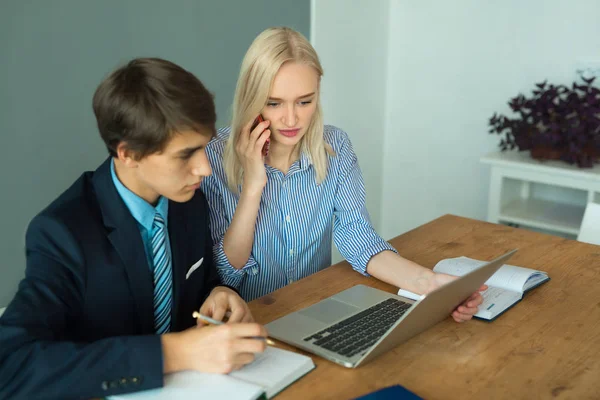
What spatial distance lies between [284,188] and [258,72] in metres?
0.36

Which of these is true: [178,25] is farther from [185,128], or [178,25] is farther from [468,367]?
[468,367]

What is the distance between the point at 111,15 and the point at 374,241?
1.26 meters

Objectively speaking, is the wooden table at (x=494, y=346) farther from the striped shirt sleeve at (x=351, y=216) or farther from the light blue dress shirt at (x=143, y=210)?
the light blue dress shirt at (x=143, y=210)

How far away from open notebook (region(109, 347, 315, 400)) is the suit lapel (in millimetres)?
252

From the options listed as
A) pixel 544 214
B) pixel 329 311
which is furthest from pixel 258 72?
pixel 544 214

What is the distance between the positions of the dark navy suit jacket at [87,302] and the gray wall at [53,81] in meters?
0.92

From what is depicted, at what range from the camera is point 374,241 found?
6.02ft

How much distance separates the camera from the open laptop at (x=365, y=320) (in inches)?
49.3

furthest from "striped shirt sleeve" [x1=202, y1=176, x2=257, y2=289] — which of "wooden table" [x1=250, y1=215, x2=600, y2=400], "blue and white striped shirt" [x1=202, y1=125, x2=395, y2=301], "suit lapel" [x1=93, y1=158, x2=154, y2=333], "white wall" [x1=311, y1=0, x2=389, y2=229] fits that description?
"white wall" [x1=311, y1=0, x2=389, y2=229]

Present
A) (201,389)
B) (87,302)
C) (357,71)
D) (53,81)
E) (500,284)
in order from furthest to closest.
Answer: (357,71) < (53,81) < (500,284) < (87,302) < (201,389)

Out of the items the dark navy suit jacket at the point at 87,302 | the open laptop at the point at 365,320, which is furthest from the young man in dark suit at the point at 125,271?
the open laptop at the point at 365,320

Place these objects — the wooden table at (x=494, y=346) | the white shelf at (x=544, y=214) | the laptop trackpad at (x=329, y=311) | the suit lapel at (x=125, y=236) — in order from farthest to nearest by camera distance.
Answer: the white shelf at (x=544, y=214) < the laptop trackpad at (x=329, y=311) < the suit lapel at (x=125, y=236) < the wooden table at (x=494, y=346)

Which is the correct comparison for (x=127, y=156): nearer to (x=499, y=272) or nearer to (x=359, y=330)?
(x=359, y=330)

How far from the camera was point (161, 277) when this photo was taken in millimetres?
1423
